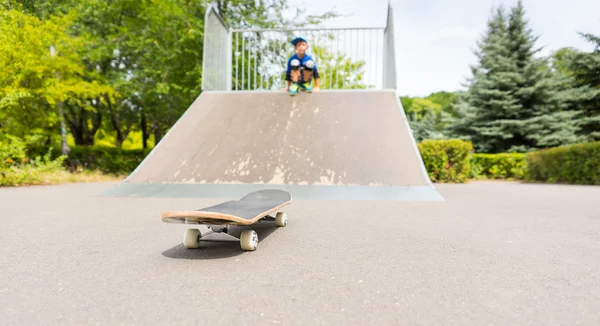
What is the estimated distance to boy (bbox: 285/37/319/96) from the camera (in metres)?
7.26

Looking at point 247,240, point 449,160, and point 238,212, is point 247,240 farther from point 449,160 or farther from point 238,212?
point 449,160

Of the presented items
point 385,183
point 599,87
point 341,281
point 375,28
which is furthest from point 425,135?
point 341,281

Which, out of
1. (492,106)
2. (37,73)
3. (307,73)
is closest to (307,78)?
(307,73)

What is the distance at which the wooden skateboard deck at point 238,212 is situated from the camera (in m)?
2.10

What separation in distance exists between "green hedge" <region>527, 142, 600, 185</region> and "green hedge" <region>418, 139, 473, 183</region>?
223 cm

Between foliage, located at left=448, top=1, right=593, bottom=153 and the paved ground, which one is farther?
foliage, located at left=448, top=1, right=593, bottom=153

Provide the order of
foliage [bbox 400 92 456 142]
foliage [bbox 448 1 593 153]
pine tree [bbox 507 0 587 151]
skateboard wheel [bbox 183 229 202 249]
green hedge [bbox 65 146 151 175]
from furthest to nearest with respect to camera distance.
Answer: foliage [bbox 400 92 456 142], foliage [bbox 448 1 593 153], pine tree [bbox 507 0 587 151], green hedge [bbox 65 146 151 175], skateboard wheel [bbox 183 229 202 249]

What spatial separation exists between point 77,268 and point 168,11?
34.8ft

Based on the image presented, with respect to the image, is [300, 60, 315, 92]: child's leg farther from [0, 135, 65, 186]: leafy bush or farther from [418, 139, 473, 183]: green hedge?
[0, 135, 65, 186]: leafy bush

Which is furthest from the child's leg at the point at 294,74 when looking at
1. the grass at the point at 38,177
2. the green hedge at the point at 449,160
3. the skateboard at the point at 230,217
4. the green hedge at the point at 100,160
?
the green hedge at the point at 100,160

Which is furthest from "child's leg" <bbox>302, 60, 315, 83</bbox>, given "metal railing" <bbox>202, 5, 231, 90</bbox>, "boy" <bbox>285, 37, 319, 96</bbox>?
"metal railing" <bbox>202, 5, 231, 90</bbox>

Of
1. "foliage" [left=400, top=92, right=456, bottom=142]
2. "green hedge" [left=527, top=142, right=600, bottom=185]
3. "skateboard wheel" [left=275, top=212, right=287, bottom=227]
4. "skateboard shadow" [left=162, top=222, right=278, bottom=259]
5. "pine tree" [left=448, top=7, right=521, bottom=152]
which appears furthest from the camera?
"foliage" [left=400, top=92, right=456, bottom=142]

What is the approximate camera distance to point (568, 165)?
29.0 ft

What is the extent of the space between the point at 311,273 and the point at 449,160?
8174 millimetres
